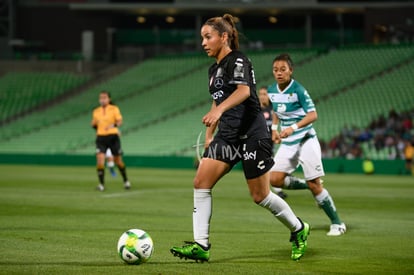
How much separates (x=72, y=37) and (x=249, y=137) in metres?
50.5

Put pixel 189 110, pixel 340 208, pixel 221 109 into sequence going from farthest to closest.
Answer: pixel 189 110, pixel 340 208, pixel 221 109

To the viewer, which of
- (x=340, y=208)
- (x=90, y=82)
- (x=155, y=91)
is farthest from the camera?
(x=90, y=82)

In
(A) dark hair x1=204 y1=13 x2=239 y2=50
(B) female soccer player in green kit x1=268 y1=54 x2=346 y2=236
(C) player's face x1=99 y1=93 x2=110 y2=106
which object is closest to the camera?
(A) dark hair x1=204 y1=13 x2=239 y2=50

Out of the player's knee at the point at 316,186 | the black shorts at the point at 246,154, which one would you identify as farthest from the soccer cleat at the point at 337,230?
the black shorts at the point at 246,154

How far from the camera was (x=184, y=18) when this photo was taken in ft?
195

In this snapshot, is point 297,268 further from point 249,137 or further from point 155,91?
point 155,91

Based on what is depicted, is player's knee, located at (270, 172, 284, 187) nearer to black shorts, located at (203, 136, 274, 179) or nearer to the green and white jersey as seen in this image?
the green and white jersey

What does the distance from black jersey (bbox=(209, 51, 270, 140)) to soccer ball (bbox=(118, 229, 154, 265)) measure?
134 cm

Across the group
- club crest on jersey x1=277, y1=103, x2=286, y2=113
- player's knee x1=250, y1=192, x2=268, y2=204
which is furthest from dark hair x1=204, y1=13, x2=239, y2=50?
club crest on jersey x1=277, y1=103, x2=286, y2=113

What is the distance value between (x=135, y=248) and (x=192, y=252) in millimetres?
573

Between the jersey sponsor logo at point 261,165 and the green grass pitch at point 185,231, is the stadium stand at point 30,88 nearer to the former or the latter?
the green grass pitch at point 185,231

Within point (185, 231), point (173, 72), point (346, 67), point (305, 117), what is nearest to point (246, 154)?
point (305, 117)

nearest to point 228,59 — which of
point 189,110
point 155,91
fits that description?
point 189,110

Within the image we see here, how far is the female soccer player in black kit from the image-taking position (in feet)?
29.7
